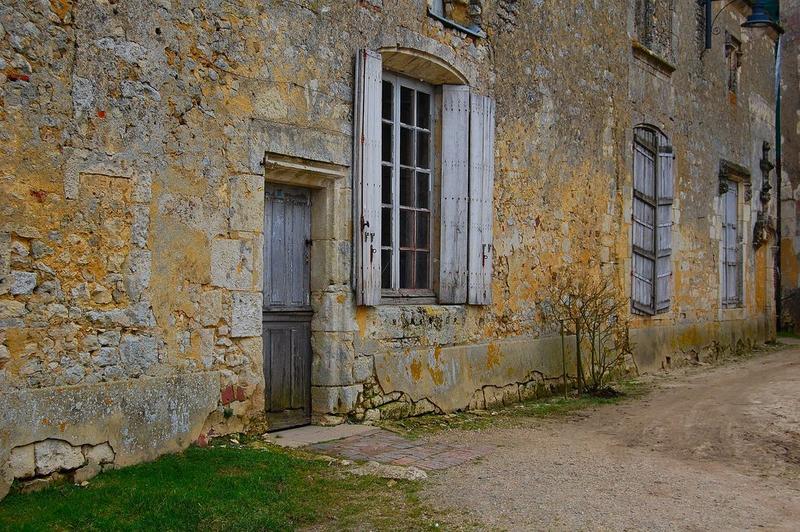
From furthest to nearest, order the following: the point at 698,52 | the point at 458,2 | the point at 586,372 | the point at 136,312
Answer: the point at 698,52
the point at 586,372
the point at 458,2
the point at 136,312

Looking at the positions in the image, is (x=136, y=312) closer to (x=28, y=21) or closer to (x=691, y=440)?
(x=28, y=21)

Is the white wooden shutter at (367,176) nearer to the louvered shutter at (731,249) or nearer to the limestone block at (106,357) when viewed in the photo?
the limestone block at (106,357)

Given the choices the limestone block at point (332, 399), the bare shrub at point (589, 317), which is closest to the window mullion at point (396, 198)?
the limestone block at point (332, 399)

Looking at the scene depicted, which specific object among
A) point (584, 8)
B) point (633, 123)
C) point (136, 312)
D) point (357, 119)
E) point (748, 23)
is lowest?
point (136, 312)

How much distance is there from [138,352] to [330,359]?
1.68 m

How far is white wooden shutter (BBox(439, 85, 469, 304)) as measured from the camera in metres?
7.36

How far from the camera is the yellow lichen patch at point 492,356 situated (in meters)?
7.70

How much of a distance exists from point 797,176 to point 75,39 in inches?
671

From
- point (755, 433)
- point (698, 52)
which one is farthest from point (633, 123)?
point (755, 433)

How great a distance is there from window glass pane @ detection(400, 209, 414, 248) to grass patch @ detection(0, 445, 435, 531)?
Answer: 256cm

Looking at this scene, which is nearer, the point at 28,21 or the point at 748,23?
the point at 28,21

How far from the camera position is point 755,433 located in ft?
21.0

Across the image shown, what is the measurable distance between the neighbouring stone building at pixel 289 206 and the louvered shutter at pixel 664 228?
866mm

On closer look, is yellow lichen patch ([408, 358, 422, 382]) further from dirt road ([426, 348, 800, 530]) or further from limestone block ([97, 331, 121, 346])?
limestone block ([97, 331, 121, 346])
